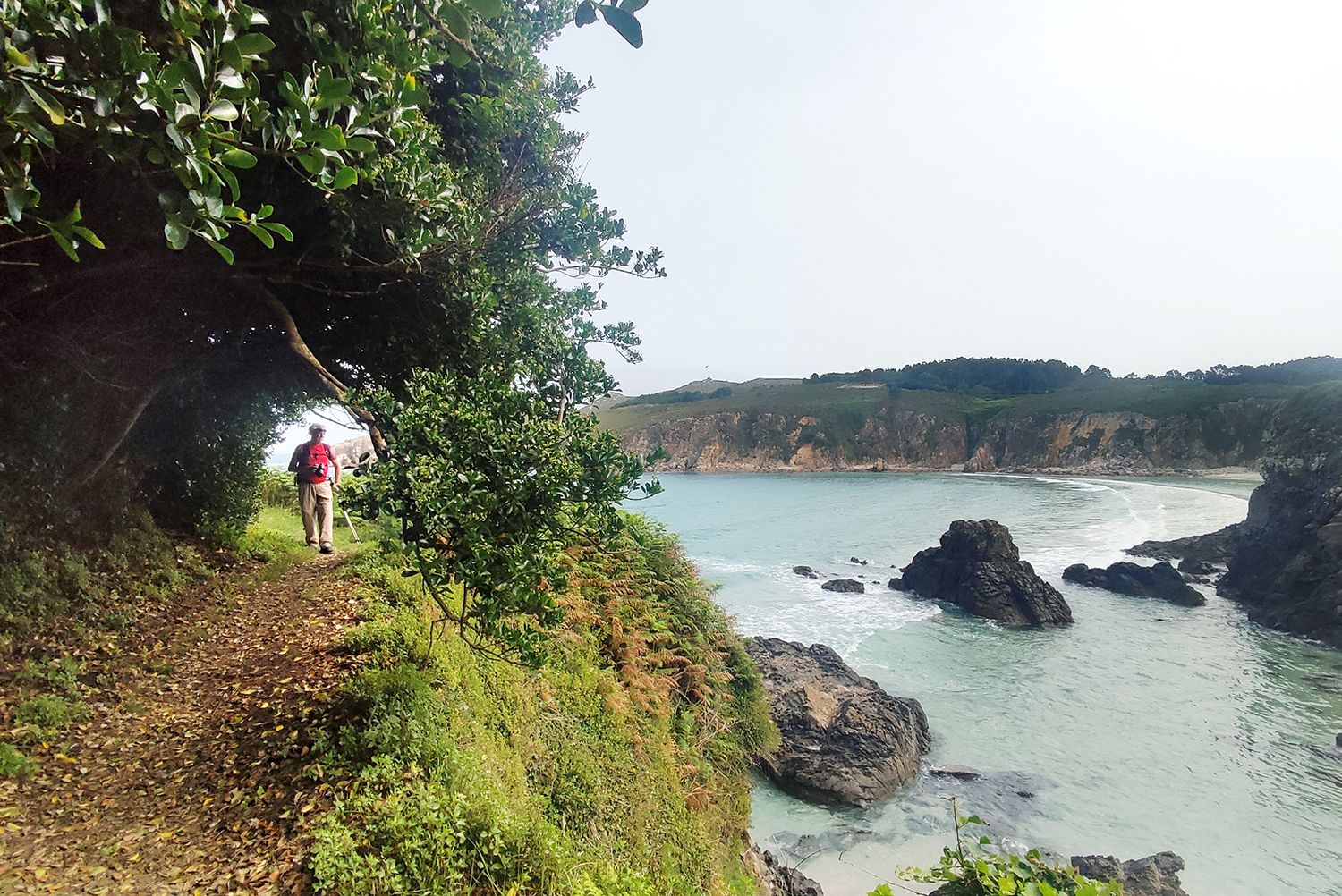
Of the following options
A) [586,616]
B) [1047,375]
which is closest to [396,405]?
[586,616]

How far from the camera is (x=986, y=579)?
31250 millimetres

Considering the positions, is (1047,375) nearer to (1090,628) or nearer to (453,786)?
(1090,628)

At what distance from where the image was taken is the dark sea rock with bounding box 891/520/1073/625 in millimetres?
29609

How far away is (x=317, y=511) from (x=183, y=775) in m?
6.57

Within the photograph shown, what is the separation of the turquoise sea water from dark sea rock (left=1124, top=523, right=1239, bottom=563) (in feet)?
7.50

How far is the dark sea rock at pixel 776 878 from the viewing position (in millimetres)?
10875

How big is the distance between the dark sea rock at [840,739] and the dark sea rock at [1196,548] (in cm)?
3372

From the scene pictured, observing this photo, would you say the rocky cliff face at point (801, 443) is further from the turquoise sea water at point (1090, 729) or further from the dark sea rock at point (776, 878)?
the dark sea rock at point (776, 878)

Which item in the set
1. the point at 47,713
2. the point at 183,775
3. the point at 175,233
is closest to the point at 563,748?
the point at 183,775

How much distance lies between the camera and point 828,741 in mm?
16203

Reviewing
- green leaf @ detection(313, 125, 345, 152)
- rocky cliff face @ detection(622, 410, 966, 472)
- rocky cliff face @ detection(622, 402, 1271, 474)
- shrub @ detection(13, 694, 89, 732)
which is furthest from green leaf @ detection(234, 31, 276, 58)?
rocky cliff face @ detection(622, 410, 966, 472)

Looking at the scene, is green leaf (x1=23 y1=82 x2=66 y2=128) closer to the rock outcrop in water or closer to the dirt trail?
the dirt trail

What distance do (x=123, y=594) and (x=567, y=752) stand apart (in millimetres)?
5097

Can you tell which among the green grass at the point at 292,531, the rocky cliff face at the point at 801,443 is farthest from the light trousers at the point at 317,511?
the rocky cliff face at the point at 801,443
